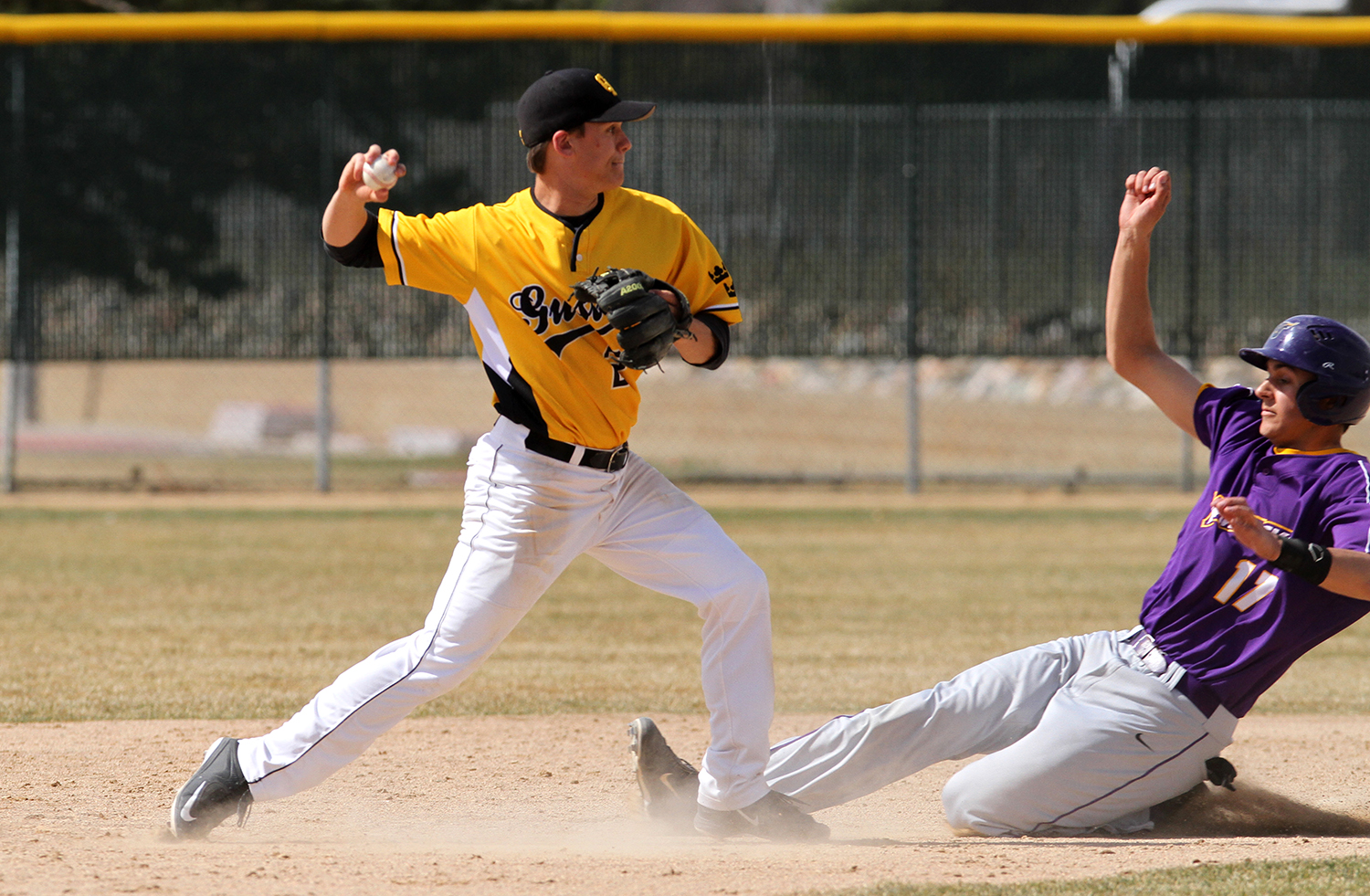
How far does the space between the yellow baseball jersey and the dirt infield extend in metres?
1.15

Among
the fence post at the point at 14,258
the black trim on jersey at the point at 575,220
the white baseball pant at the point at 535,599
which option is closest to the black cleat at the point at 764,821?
the white baseball pant at the point at 535,599

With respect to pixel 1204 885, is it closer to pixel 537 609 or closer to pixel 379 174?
pixel 379 174

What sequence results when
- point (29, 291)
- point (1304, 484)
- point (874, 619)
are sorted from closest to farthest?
point (1304, 484) → point (874, 619) → point (29, 291)

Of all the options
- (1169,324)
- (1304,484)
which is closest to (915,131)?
(1169,324)

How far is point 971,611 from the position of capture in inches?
319

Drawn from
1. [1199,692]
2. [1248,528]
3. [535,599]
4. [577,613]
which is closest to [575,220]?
[535,599]

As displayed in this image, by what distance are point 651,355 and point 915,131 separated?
9.55m

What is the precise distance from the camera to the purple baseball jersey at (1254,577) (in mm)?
3912

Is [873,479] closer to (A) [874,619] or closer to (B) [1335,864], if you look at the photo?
(A) [874,619]

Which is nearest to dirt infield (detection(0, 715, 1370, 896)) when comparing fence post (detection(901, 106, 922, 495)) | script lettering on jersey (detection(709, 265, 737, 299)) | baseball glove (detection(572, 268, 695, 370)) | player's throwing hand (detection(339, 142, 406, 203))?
baseball glove (detection(572, 268, 695, 370))

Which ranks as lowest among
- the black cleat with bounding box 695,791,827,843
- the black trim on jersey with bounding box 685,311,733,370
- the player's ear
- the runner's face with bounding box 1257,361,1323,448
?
the black cleat with bounding box 695,791,827,843

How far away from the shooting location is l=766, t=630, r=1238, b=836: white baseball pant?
13.3ft

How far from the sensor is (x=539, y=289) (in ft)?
12.7

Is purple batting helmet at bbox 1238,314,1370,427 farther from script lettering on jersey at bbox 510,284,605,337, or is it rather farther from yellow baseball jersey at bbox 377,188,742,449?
script lettering on jersey at bbox 510,284,605,337
